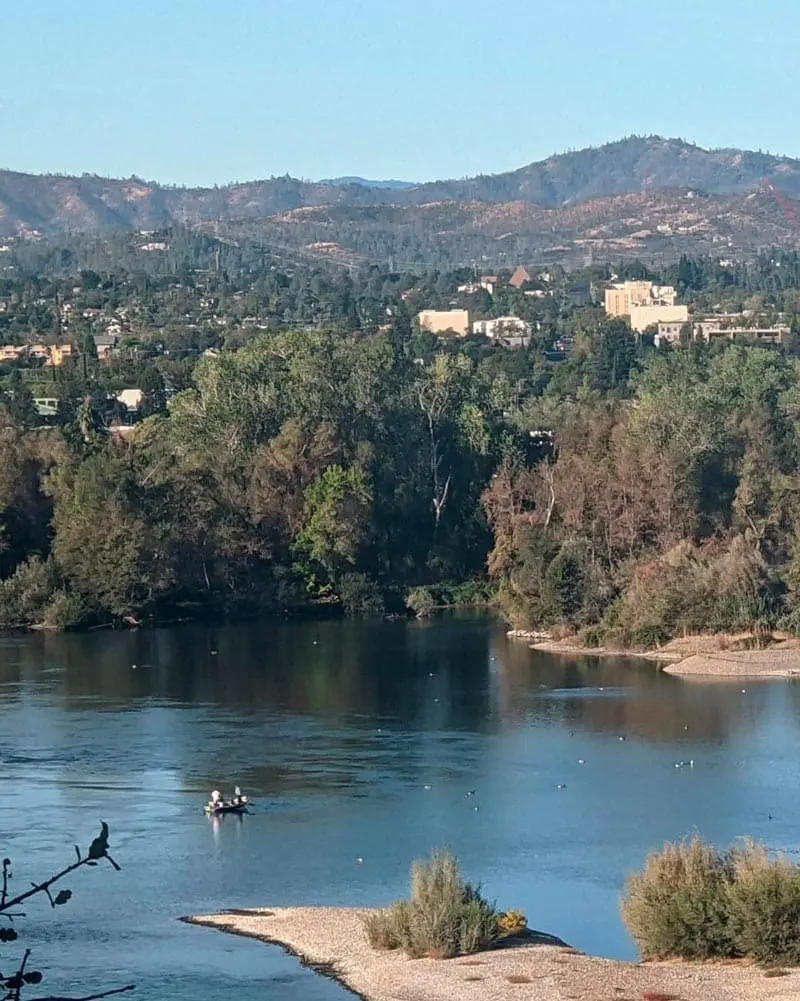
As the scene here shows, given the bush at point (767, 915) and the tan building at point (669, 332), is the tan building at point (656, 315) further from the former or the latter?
the bush at point (767, 915)

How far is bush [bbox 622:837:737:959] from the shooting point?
25.2m

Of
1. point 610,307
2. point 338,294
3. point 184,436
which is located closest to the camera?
point 184,436

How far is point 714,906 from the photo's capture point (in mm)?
25203

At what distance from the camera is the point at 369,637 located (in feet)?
183

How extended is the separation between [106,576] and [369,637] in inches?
310

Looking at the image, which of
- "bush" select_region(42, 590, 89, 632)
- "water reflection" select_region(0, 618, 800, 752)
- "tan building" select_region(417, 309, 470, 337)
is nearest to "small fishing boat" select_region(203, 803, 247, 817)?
"water reflection" select_region(0, 618, 800, 752)

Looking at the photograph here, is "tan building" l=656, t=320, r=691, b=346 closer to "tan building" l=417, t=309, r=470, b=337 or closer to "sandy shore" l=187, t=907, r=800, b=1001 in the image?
"tan building" l=417, t=309, r=470, b=337

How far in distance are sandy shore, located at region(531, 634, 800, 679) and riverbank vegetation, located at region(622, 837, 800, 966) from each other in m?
23.2

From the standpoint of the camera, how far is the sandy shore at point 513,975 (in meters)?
23.3

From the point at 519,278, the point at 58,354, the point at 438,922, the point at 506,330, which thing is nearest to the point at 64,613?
the point at 438,922

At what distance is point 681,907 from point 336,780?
11.7m

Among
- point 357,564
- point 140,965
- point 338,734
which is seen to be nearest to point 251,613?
point 357,564

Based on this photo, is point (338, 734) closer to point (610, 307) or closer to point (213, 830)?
point (213, 830)

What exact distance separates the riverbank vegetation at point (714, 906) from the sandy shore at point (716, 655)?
2316cm
